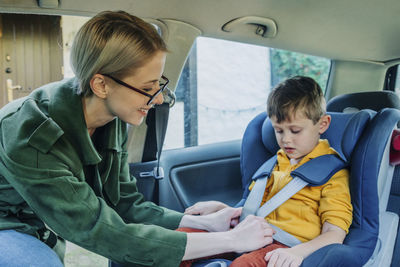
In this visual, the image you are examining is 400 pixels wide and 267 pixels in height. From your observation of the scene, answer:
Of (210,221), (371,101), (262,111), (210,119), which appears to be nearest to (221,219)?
(210,221)

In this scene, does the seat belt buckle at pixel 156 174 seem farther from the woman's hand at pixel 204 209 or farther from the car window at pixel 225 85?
the woman's hand at pixel 204 209

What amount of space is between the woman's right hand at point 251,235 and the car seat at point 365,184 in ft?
0.56

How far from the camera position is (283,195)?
1511 millimetres

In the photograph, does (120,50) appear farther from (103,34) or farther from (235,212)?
(235,212)

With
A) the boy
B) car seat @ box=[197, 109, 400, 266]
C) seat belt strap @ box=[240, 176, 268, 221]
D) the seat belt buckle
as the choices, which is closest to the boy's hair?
the boy

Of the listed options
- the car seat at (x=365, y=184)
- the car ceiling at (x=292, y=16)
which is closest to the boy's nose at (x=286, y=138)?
the car seat at (x=365, y=184)

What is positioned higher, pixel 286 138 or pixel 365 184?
pixel 286 138

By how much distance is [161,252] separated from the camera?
1199 mm

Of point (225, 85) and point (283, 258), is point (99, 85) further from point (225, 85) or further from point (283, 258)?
point (225, 85)

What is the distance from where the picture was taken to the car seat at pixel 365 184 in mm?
1305

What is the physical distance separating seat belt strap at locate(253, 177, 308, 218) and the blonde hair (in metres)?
0.77

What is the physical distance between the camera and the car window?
9.97 ft

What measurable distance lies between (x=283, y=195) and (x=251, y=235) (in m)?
0.28

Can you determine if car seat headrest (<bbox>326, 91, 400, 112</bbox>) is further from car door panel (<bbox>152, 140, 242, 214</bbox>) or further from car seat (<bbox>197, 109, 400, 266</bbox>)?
car door panel (<bbox>152, 140, 242, 214</bbox>)
